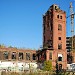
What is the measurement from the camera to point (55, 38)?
92250 millimetres

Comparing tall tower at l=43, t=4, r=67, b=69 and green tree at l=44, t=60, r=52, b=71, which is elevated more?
tall tower at l=43, t=4, r=67, b=69

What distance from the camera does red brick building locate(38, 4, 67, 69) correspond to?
91312 millimetres

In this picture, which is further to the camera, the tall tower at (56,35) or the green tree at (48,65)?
the tall tower at (56,35)

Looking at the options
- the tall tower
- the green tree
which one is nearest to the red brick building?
the tall tower

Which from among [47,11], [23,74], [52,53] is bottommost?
[23,74]

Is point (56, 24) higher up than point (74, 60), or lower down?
higher up

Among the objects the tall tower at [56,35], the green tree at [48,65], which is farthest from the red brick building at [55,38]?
the green tree at [48,65]

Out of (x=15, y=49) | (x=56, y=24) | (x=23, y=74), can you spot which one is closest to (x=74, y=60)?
(x=56, y=24)

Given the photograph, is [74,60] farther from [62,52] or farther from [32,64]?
[32,64]

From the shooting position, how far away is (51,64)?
87.6 metres

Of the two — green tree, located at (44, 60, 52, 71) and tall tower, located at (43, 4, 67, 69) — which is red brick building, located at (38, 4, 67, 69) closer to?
tall tower, located at (43, 4, 67, 69)

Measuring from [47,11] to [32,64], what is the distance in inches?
759

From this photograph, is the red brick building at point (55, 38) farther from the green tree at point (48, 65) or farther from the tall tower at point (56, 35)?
the green tree at point (48, 65)

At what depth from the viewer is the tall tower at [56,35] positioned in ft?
301
